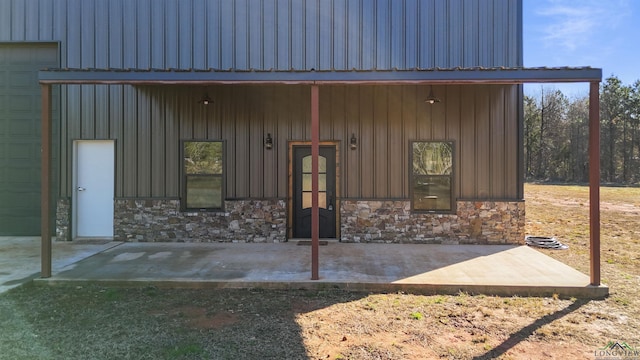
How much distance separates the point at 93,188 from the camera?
7.44 meters

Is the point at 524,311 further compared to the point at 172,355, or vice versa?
the point at 524,311

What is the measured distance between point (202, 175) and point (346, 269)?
3715 mm

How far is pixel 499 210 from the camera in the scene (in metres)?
7.03

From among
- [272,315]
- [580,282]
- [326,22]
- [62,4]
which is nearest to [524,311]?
[580,282]

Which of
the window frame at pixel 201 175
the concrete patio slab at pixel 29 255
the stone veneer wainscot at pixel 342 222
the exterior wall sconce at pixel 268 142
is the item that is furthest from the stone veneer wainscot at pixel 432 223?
the concrete patio slab at pixel 29 255

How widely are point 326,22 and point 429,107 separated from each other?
2613 mm

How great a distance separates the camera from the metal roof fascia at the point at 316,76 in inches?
181

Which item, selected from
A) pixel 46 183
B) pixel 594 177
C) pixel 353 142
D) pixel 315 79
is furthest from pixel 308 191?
pixel 594 177

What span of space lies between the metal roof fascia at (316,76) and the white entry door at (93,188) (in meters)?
2.90

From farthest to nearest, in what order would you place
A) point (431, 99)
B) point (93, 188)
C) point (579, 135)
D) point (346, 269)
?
1. point (579, 135)
2. point (93, 188)
3. point (431, 99)
4. point (346, 269)

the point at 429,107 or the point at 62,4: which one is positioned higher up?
the point at 62,4

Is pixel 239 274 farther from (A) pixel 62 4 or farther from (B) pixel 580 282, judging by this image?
(A) pixel 62 4

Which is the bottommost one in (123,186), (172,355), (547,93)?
(172,355)

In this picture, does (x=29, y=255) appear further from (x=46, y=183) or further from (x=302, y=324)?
(x=302, y=324)
